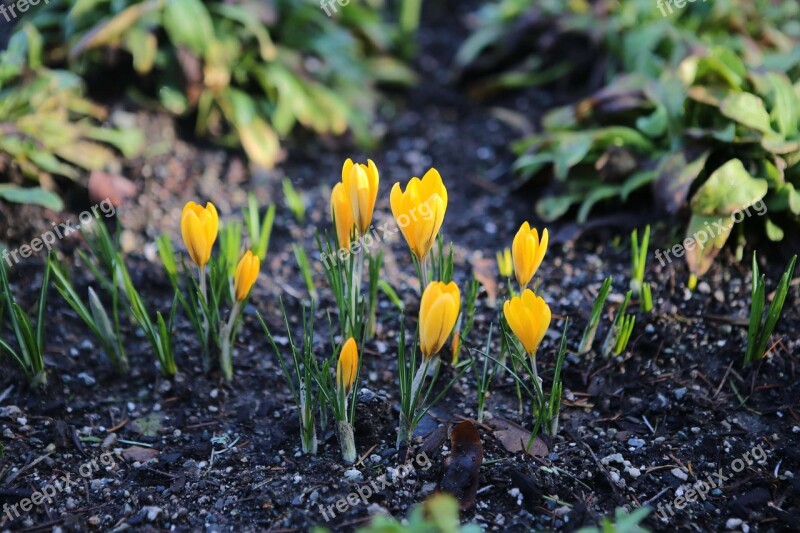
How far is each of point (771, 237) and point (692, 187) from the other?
35 centimetres

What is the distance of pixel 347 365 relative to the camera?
196 centimetres

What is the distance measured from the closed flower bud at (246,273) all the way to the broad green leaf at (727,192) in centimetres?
154

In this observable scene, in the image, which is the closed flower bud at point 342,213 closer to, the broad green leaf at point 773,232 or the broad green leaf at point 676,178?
the broad green leaf at point 676,178

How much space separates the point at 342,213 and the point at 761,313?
1283 millimetres

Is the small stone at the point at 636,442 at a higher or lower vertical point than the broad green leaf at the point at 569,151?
lower

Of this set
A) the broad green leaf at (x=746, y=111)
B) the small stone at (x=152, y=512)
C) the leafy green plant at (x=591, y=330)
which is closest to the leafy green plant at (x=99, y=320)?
the small stone at (x=152, y=512)

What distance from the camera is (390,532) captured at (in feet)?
4.84

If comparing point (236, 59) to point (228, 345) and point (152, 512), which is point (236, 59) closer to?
point (228, 345)

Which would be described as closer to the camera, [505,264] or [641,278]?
[641,278]

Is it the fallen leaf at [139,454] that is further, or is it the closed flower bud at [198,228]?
the fallen leaf at [139,454]

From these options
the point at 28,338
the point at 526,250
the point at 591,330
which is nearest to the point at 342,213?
the point at 526,250

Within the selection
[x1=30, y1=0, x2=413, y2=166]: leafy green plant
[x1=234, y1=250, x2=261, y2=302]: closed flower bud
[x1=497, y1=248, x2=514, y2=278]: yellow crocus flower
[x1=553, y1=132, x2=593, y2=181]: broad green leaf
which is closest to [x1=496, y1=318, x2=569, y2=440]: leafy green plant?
[x1=497, y1=248, x2=514, y2=278]: yellow crocus flower

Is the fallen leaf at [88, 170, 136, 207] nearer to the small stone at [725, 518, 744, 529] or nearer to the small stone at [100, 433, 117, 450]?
the small stone at [100, 433, 117, 450]

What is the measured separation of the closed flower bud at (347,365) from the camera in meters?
1.93
